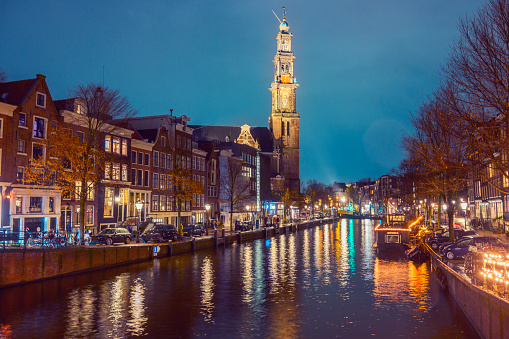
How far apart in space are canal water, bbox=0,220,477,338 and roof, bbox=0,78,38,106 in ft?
71.4

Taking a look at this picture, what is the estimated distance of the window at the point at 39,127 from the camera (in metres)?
49.8

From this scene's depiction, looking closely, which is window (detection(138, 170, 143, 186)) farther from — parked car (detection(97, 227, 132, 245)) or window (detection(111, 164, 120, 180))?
parked car (detection(97, 227, 132, 245))

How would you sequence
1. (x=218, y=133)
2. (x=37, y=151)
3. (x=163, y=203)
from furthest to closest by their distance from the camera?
1. (x=218, y=133)
2. (x=163, y=203)
3. (x=37, y=151)

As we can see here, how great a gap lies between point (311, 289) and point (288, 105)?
141 meters

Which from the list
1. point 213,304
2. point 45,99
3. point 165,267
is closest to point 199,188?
point 45,99

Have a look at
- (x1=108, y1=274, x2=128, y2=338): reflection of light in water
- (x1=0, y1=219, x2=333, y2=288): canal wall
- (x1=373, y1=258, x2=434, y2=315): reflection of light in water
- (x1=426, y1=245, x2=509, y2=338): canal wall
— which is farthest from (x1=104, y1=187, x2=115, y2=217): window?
(x1=426, y1=245, x2=509, y2=338): canal wall

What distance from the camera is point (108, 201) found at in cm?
6094

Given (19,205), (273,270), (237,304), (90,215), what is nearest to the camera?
(237,304)

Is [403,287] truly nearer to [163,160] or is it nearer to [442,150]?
[442,150]

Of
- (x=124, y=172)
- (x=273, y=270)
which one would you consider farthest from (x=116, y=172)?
(x=273, y=270)

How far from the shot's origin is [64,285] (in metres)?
29.3

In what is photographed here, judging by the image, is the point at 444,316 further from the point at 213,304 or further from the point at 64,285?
the point at 64,285

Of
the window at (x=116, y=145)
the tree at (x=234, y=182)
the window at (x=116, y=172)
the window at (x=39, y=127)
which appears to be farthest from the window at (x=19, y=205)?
the tree at (x=234, y=182)

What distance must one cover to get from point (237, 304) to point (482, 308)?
1173 cm
